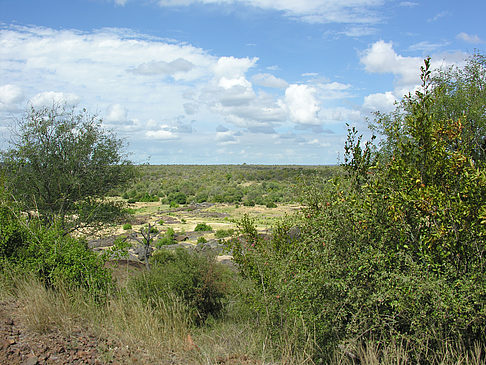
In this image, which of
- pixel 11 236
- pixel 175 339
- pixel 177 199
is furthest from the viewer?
pixel 177 199

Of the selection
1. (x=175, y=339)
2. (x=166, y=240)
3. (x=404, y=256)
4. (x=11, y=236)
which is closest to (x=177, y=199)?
(x=166, y=240)

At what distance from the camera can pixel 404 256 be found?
5.21 m

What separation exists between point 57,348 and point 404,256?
4300 millimetres

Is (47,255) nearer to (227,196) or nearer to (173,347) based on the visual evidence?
(173,347)

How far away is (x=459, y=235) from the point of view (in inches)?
199

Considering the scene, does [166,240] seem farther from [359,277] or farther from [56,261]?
[359,277]

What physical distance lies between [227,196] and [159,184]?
19.3m

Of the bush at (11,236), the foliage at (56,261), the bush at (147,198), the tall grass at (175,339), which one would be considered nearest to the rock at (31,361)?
the tall grass at (175,339)

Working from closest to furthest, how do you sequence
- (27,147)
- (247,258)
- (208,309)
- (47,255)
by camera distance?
1. (47,255)
2. (247,258)
3. (208,309)
4. (27,147)

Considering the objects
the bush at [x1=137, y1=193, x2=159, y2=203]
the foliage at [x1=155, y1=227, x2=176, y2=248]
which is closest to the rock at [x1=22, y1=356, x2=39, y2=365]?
the foliage at [x1=155, y1=227, x2=176, y2=248]

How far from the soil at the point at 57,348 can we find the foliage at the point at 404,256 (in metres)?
2.16

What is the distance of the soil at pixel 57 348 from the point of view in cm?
497

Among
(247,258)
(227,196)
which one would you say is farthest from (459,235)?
(227,196)

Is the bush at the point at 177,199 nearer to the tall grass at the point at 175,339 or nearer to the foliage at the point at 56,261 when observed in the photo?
the foliage at the point at 56,261
